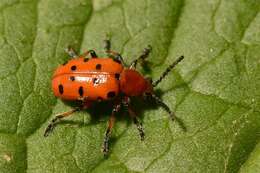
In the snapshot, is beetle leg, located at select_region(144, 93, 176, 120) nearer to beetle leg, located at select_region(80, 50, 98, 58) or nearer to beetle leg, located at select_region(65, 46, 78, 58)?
beetle leg, located at select_region(80, 50, 98, 58)

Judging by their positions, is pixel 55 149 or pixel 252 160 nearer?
pixel 252 160

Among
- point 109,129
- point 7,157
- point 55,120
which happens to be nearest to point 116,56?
point 109,129

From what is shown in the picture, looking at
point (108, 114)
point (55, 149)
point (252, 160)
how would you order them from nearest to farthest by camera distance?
point (252, 160), point (55, 149), point (108, 114)

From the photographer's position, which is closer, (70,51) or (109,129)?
(109,129)

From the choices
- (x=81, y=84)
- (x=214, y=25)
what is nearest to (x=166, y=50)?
(x=214, y=25)

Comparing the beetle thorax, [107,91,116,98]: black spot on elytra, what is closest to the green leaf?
the beetle thorax

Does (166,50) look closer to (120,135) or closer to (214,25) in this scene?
(214,25)

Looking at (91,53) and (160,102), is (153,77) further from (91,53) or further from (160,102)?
(91,53)
